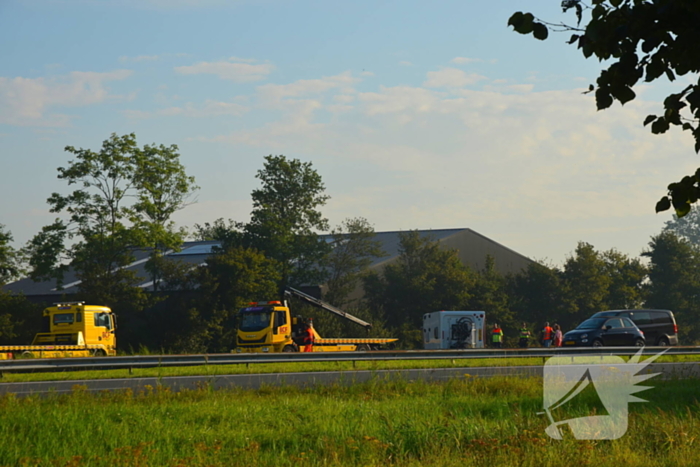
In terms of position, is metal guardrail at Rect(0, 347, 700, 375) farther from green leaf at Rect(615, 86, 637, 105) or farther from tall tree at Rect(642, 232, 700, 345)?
tall tree at Rect(642, 232, 700, 345)

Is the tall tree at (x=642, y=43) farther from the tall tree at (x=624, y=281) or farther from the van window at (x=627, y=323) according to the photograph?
the tall tree at (x=624, y=281)

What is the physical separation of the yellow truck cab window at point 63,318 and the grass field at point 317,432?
21.7 metres

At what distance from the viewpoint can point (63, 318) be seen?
32.4 metres

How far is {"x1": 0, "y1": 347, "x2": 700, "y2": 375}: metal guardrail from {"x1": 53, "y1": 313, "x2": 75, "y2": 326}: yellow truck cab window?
966cm

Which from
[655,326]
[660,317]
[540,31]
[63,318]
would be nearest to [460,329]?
[655,326]

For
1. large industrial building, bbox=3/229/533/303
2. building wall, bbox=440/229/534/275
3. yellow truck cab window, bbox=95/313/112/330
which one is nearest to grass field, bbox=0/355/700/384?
yellow truck cab window, bbox=95/313/112/330

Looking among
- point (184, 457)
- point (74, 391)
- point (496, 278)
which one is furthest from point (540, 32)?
point (496, 278)

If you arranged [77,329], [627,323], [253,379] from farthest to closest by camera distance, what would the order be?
[627,323] < [77,329] < [253,379]

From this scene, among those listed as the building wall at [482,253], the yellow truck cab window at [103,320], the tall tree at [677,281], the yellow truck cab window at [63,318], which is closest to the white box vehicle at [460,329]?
the building wall at [482,253]

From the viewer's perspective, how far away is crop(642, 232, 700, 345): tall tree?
5778cm

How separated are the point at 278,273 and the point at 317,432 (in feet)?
127

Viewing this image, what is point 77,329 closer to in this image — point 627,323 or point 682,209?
point 627,323

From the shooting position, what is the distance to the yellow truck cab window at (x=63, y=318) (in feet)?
106

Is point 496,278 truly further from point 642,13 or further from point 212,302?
point 642,13
